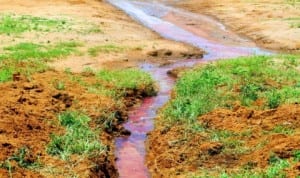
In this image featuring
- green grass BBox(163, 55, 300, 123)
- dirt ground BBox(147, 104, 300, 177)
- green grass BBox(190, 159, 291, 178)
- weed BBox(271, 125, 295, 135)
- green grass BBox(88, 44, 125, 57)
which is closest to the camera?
green grass BBox(190, 159, 291, 178)

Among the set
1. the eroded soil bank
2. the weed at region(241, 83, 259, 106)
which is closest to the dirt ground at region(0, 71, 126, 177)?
the eroded soil bank

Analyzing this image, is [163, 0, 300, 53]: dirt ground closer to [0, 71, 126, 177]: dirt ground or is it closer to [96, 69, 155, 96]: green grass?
[96, 69, 155, 96]: green grass

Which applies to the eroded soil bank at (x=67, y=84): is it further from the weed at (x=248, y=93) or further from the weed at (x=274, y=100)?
the weed at (x=274, y=100)

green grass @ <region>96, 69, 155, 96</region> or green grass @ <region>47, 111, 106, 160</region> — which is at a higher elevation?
green grass @ <region>47, 111, 106, 160</region>

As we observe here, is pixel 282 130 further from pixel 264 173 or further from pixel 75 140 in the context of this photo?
pixel 75 140

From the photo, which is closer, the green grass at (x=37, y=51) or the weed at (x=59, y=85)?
the weed at (x=59, y=85)

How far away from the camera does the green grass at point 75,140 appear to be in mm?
12617

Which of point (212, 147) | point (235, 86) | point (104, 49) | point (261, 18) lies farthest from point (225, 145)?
point (261, 18)

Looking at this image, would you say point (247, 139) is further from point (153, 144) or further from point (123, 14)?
point (123, 14)

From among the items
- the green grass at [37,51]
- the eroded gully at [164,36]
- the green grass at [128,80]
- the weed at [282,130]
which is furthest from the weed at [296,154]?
the green grass at [37,51]

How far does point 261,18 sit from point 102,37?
1131cm

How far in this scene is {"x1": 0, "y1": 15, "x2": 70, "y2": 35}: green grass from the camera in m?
26.0

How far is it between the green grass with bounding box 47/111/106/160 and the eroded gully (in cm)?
74

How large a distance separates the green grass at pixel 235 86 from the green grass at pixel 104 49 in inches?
180
